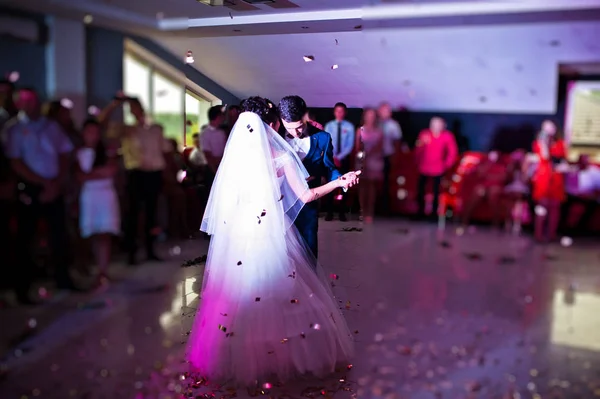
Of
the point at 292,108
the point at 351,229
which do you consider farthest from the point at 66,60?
the point at 351,229

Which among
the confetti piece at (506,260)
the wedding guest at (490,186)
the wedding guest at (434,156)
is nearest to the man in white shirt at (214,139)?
the wedding guest at (434,156)

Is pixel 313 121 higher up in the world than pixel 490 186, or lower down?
higher up

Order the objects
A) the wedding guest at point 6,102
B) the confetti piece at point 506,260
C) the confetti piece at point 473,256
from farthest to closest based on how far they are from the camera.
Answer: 1. the confetti piece at point 473,256
2. the confetti piece at point 506,260
3. the wedding guest at point 6,102

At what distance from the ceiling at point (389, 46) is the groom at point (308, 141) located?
4cm

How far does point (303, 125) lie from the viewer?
1160 millimetres

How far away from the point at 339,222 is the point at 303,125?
0.89 feet

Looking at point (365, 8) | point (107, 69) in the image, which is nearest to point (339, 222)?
point (365, 8)

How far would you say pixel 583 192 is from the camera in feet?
4.53

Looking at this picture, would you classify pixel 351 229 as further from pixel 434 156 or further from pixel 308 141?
pixel 434 156

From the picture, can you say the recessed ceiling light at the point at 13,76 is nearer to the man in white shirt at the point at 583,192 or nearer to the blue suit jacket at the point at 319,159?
the blue suit jacket at the point at 319,159

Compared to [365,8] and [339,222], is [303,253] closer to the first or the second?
[339,222]

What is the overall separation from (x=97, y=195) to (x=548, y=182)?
1.21 m

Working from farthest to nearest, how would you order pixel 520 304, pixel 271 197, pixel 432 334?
pixel 520 304 → pixel 432 334 → pixel 271 197

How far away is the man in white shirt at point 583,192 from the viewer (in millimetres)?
1329
